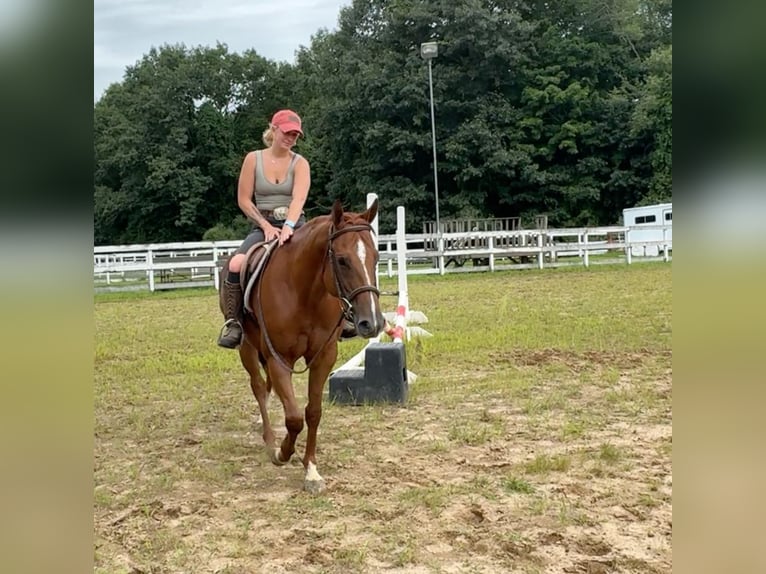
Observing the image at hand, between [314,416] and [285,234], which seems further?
[285,234]

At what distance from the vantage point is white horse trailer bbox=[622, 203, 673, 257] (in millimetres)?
21172

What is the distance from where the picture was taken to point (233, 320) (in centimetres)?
414

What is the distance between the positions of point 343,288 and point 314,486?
1157 mm

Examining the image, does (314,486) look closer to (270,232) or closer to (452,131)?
(270,232)

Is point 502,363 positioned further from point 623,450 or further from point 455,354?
point 623,450

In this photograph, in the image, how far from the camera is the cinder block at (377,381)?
17.2ft

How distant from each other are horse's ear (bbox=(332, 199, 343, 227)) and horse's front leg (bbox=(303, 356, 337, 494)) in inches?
33.0

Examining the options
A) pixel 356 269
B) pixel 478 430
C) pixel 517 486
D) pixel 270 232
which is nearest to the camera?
pixel 356 269

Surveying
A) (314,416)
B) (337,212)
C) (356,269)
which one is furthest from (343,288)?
(314,416)

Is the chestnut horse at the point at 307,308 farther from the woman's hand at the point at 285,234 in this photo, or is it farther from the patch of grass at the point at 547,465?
the patch of grass at the point at 547,465

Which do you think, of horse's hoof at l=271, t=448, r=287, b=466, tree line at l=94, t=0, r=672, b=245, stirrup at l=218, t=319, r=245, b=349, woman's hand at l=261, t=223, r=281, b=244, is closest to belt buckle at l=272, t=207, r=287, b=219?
woman's hand at l=261, t=223, r=281, b=244

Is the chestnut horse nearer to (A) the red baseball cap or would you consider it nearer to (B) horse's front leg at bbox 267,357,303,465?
(B) horse's front leg at bbox 267,357,303,465

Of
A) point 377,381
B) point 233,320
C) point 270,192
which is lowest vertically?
point 377,381
